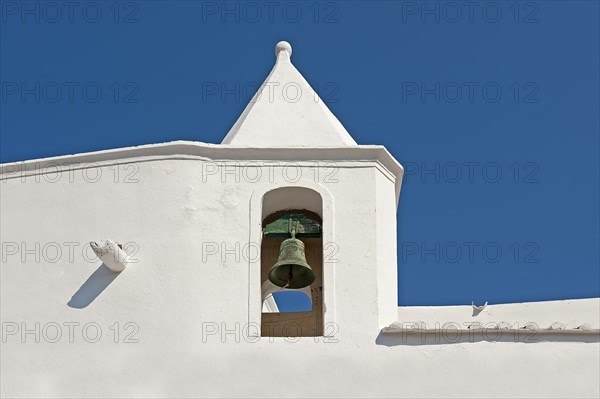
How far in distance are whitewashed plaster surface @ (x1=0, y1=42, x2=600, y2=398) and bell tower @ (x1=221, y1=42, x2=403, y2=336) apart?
0.07ft

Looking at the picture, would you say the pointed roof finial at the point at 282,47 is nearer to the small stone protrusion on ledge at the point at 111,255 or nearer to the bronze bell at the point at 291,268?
the bronze bell at the point at 291,268

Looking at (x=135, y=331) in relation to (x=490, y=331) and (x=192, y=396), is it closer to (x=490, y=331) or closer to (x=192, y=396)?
(x=192, y=396)

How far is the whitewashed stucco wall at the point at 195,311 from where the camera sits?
44.3ft

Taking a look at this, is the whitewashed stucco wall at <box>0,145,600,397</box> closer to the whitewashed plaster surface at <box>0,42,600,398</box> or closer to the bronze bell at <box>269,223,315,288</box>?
the whitewashed plaster surface at <box>0,42,600,398</box>

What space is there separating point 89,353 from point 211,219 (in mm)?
1855

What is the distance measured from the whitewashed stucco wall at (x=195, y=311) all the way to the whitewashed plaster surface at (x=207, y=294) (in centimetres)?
1

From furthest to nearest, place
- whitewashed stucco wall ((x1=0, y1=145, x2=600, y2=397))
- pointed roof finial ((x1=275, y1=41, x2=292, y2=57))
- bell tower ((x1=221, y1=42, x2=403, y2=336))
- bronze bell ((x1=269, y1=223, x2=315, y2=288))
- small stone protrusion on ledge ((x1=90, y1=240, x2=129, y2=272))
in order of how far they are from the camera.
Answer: pointed roof finial ((x1=275, y1=41, x2=292, y2=57)) → bronze bell ((x1=269, y1=223, x2=315, y2=288)) → bell tower ((x1=221, y1=42, x2=403, y2=336)) → small stone protrusion on ledge ((x1=90, y1=240, x2=129, y2=272)) → whitewashed stucco wall ((x1=0, y1=145, x2=600, y2=397))

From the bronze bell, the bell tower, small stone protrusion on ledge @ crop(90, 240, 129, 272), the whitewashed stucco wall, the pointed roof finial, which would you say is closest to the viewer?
the whitewashed stucco wall

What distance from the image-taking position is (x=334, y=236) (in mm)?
14391

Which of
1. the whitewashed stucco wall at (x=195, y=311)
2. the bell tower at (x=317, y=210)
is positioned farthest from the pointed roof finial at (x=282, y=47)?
the whitewashed stucco wall at (x=195, y=311)

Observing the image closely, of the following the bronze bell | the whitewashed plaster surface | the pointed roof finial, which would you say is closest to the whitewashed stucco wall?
the whitewashed plaster surface

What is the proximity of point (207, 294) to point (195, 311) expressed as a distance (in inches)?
8.9

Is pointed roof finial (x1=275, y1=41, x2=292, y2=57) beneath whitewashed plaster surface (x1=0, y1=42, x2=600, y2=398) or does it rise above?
above

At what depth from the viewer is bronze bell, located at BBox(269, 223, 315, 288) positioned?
14641 millimetres
